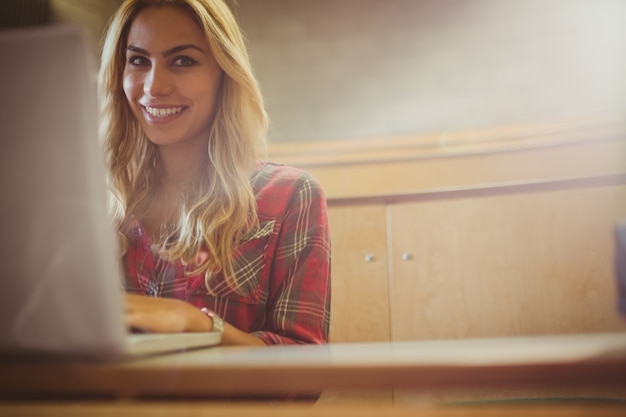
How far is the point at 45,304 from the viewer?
311mm

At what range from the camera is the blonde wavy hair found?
2.74 feet

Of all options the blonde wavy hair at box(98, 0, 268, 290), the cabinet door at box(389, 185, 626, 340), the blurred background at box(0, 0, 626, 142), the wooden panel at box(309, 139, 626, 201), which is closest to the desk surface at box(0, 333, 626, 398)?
the blonde wavy hair at box(98, 0, 268, 290)

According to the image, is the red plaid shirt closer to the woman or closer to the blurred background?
the woman

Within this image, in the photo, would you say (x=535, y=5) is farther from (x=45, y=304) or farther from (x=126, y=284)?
(x=45, y=304)

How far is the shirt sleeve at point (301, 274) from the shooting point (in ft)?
2.39

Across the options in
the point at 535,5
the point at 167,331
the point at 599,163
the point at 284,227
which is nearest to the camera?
the point at 167,331

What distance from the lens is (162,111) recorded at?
0.96 m

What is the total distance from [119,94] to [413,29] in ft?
3.19

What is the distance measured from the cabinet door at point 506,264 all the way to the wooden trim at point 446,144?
32cm

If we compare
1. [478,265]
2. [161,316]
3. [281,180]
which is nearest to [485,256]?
[478,265]

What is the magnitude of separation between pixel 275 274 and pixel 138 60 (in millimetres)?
433

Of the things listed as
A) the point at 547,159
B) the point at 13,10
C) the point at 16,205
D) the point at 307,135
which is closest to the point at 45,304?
the point at 16,205

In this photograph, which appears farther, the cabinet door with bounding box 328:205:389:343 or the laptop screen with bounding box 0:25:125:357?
the cabinet door with bounding box 328:205:389:343

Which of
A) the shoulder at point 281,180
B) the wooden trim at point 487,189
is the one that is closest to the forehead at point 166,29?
the shoulder at point 281,180
